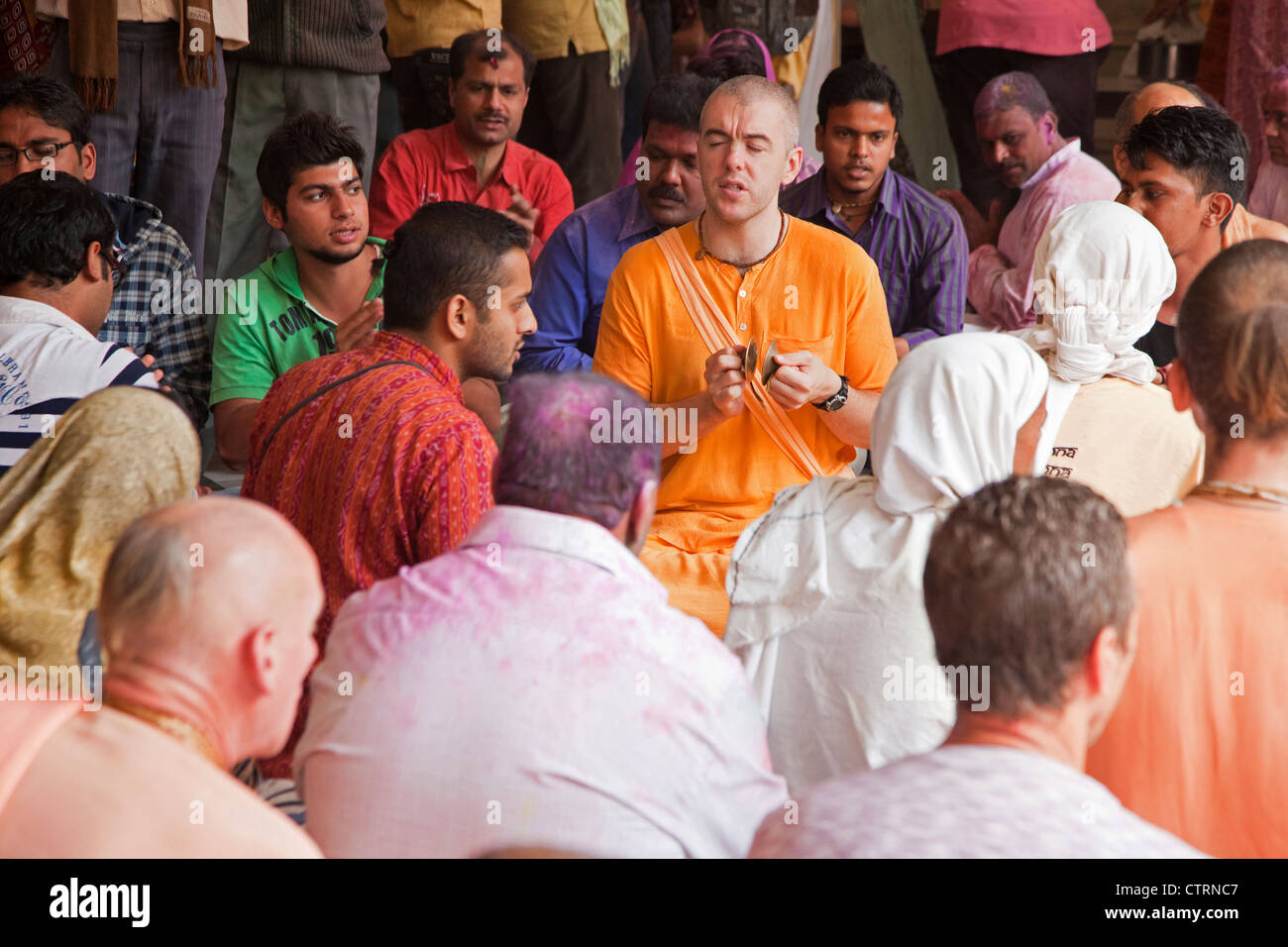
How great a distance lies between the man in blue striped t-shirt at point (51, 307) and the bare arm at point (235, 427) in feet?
1.69

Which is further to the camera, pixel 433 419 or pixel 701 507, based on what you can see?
pixel 701 507

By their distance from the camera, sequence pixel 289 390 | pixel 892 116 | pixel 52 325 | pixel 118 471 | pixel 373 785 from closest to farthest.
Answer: pixel 373 785, pixel 118 471, pixel 289 390, pixel 52 325, pixel 892 116

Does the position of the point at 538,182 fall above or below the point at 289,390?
above

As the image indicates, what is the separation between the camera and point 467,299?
9.32 ft

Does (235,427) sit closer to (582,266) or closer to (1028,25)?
(582,266)

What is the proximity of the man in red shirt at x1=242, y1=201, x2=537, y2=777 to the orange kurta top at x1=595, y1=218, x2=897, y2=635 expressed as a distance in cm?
54

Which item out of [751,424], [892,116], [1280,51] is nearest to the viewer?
[751,424]

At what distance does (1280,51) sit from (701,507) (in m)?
3.92

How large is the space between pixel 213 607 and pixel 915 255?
3210 mm

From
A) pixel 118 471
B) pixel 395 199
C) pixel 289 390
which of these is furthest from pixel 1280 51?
pixel 118 471

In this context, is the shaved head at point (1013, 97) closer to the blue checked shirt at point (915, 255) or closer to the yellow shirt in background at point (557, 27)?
the blue checked shirt at point (915, 255)

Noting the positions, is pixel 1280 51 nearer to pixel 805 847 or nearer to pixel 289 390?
pixel 289 390

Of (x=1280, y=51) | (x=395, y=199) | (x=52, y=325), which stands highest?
(x=1280, y=51)

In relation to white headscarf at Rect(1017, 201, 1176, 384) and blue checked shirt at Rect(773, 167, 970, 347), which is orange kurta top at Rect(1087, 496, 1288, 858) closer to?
white headscarf at Rect(1017, 201, 1176, 384)
